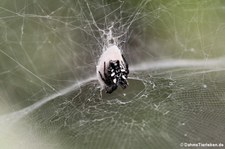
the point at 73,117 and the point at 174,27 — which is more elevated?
the point at 174,27

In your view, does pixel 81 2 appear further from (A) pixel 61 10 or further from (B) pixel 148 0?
(B) pixel 148 0

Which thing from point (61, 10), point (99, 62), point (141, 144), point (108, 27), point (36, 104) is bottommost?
point (141, 144)

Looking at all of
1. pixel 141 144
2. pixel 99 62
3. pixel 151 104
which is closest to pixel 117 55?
pixel 99 62

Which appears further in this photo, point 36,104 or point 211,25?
point 211,25
